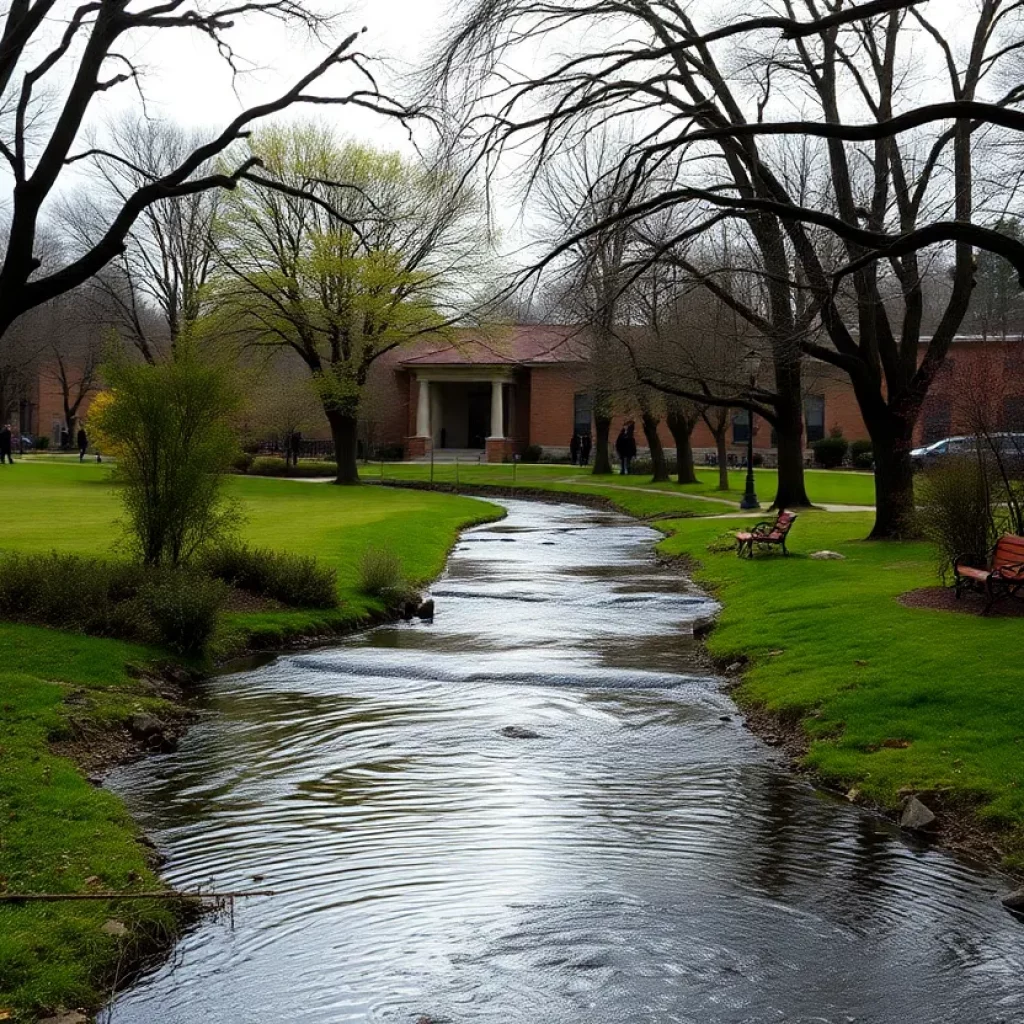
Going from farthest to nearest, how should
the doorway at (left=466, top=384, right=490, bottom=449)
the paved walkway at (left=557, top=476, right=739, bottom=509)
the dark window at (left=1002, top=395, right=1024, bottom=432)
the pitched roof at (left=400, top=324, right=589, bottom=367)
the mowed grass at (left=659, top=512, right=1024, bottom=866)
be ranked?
1. the doorway at (left=466, top=384, right=490, bottom=449)
2. the pitched roof at (left=400, top=324, right=589, bottom=367)
3. the paved walkway at (left=557, top=476, right=739, bottom=509)
4. the dark window at (left=1002, top=395, right=1024, bottom=432)
5. the mowed grass at (left=659, top=512, right=1024, bottom=866)

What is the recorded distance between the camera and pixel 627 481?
162 ft

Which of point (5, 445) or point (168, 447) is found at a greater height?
point (5, 445)

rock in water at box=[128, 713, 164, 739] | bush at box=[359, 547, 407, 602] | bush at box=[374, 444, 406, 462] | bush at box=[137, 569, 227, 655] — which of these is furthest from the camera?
bush at box=[374, 444, 406, 462]

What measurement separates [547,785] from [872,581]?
401 inches

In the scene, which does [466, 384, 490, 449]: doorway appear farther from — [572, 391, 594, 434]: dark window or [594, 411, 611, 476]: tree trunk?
[594, 411, 611, 476]: tree trunk

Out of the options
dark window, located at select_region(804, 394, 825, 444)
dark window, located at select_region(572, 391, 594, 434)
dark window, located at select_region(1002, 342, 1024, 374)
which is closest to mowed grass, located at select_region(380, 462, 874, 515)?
dark window, located at select_region(572, 391, 594, 434)

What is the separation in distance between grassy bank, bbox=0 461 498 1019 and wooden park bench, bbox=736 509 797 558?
226 inches

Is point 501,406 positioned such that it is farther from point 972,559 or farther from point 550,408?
point 972,559

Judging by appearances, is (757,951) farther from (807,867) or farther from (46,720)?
(46,720)

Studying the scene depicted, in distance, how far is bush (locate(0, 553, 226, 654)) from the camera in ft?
47.4

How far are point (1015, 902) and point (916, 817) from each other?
1477 millimetres

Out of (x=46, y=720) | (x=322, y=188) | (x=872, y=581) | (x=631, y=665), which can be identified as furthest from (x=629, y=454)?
(x=46, y=720)

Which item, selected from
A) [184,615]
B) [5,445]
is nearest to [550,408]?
[5,445]

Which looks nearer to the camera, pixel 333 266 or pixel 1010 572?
pixel 1010 572
